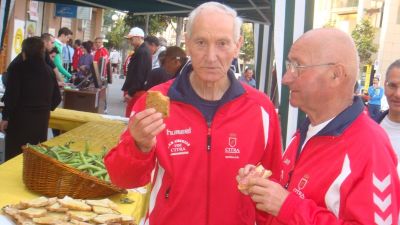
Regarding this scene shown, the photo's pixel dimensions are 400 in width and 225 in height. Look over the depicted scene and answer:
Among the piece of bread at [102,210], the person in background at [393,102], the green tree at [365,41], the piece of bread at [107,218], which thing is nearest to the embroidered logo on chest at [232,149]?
the piece of bread at [107,218]

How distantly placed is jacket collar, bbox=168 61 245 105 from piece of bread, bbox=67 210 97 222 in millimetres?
1172

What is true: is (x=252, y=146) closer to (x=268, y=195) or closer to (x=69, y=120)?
(x=268, y=195)

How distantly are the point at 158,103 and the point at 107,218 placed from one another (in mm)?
1333

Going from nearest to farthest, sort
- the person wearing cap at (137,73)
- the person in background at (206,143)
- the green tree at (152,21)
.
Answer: the person in background at (206,143) < the person wearing cap at (137,73) < the green tree at (152,21)

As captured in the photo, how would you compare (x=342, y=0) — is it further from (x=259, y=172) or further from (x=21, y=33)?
(x=259, y=172)

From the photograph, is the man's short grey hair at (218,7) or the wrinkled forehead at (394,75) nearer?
the man's short grey hair at (218,7)

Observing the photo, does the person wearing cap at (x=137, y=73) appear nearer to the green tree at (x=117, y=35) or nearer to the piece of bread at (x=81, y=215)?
the piece of bread at (x=81, y=215)

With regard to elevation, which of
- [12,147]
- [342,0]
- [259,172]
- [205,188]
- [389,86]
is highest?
[342,0]

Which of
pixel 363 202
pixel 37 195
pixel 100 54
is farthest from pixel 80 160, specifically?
pixel 100 54

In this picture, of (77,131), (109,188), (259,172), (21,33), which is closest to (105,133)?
(77,131)

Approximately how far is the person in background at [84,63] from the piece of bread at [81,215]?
10.0 meters

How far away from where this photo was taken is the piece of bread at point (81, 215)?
3062 millimetres

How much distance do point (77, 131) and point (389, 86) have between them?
154 inches

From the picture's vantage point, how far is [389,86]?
11.8 feet
